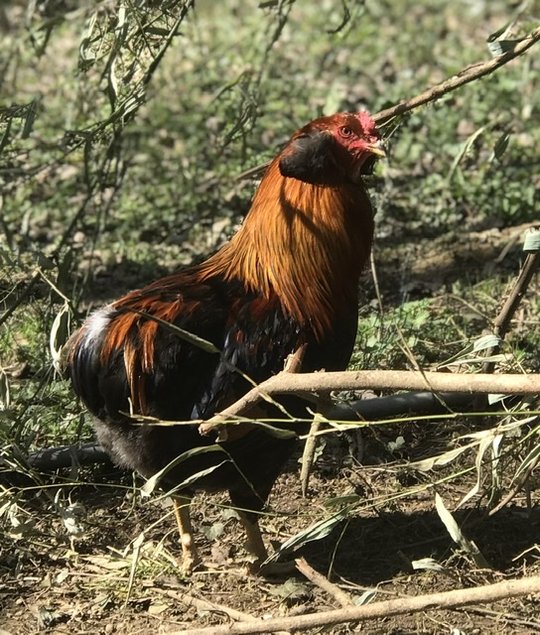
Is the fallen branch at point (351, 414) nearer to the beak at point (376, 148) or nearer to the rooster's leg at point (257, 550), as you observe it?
the rooster's leg at point (257, 550)

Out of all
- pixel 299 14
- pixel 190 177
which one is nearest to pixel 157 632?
pixel 190 177

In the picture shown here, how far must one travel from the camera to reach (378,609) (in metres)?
2.37

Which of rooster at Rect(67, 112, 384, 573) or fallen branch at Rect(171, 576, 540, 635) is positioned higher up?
rooster at Rect(67, 112, 384, 573)

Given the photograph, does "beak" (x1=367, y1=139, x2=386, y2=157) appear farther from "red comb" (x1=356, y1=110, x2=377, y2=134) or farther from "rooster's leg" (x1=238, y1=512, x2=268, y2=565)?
"rooster's leg" (x1=238, y1=512, x2=268, y2=565)

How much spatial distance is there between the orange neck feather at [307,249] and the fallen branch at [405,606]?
118 centimetres

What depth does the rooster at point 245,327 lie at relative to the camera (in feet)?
10.4

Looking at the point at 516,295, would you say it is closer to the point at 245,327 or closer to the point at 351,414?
the point at 351,414

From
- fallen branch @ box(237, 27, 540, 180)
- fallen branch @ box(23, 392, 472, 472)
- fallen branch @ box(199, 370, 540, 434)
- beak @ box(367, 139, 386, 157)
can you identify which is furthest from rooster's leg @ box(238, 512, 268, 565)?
fallen branch @ box(237, 27, 540, 180)

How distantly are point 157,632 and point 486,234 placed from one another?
3.64 metres

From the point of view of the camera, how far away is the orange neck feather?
132 inches

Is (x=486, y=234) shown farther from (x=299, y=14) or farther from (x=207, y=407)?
(x=299, y=14)

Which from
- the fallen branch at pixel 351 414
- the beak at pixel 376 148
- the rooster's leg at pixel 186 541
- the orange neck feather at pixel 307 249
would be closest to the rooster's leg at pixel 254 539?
the rooster's leg at pixel 186 541

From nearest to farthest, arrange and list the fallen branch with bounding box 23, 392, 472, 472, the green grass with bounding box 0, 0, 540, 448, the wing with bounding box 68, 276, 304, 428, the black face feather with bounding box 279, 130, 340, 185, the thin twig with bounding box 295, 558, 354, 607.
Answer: the thin twig with bounding box 295, 558, 354, 607, the wing with bounding box 68, 276, 304, 428, the black face feather with bounding box 279, 130, 340, 185, the fallen branch with bounding box 23, 392, 472, 472, the green grass with bounding box 0, 0, 540, 448

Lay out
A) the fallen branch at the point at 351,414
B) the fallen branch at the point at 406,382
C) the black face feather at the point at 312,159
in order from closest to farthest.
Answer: the fallen branch at the point at 406,382
the black face feather at the point at 312,159
the fallen branch at the point at 351,414
